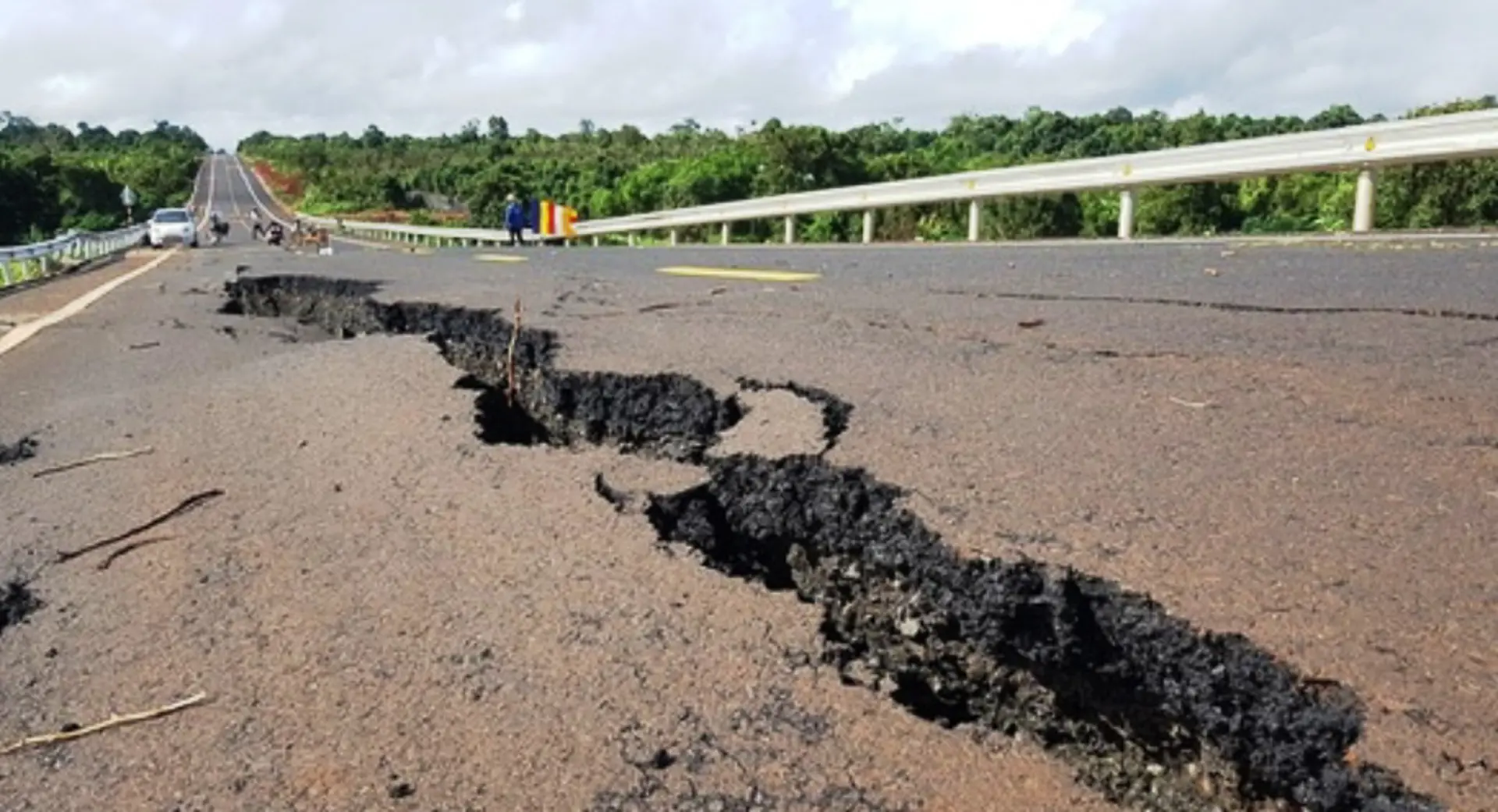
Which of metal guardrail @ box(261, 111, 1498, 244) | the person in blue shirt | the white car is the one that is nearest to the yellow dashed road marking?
metal guardrail @ box(261, 111, 1498, 244)

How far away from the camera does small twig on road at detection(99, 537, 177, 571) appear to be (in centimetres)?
290

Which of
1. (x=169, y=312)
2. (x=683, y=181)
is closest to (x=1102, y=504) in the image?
(x=169, y=312)

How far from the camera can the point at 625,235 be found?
98.5 ft

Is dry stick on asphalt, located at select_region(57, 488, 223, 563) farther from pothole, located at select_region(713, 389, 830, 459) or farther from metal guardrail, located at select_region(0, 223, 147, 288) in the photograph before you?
metal guardrail, located at select_region(0, 223, 147, 288)

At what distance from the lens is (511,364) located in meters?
5.22

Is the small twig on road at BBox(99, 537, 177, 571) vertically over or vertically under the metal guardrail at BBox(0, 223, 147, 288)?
under

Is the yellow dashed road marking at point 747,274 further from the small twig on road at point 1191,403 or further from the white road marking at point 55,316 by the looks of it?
the small twig on road at point 1191,403

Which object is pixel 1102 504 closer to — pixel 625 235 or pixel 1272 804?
pixel 1272 804

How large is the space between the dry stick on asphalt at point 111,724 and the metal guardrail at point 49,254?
13878 mm

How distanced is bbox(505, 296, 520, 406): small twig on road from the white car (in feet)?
98.6

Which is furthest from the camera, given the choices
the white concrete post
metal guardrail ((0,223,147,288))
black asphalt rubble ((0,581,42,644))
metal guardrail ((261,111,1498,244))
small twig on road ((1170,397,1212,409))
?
metal guardrail ((0,223,147,288))

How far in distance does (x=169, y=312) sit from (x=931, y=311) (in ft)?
19.8

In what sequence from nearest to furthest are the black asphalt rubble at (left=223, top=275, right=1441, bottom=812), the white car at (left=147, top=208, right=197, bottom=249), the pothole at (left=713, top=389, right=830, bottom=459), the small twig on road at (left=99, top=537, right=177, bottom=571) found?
the black asphalt rubble at (left=223, top=275, right=1441, bottom=812)
the small twig on road at (left=99, top=537, right=177, bottom=571)
the pothole at (left=713, top=389, right=830, bottom=459)
the white car at (left=147, top=208, right=197, bottom=249)

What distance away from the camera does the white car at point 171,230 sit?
3275 centimetres
